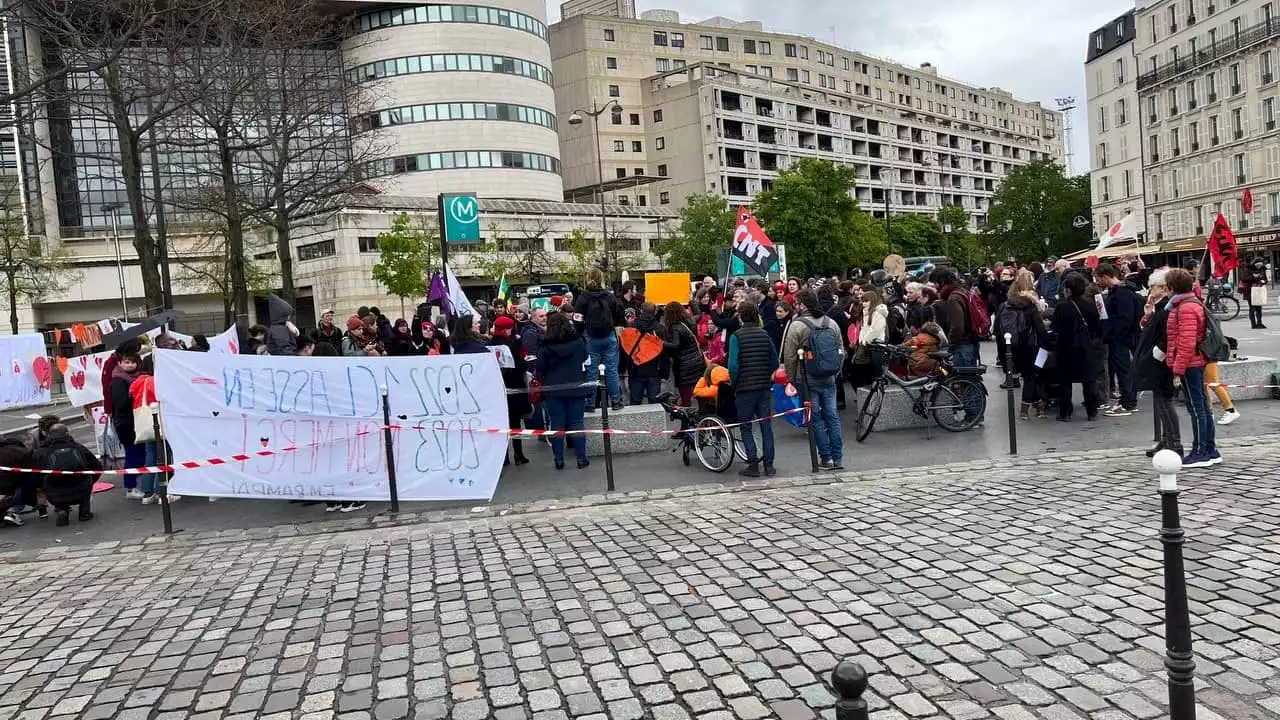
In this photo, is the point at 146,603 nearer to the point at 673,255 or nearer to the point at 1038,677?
the point at 1038,677

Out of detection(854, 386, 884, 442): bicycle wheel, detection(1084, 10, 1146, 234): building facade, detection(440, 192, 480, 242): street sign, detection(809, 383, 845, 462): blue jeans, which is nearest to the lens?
detection(809, 383, 845, 462): blue jeans

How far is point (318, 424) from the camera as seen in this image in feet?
30.4

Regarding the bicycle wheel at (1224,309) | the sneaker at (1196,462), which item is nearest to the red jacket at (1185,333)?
→ the sneaker at (1196,462)

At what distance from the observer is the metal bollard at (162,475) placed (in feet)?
28.2

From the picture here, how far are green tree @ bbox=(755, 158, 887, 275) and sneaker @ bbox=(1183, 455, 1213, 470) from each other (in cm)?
5163

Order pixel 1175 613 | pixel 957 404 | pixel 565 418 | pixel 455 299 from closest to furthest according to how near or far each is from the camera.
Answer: pixel 1175 613 < pixel 565 418 < pixel 957 404 < pixel 455 299

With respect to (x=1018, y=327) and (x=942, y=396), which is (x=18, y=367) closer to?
(x=942, y=396)

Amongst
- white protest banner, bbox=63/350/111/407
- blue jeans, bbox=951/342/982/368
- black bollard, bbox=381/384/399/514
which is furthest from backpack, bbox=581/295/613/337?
white protest banner, bbox=63/350/111/407

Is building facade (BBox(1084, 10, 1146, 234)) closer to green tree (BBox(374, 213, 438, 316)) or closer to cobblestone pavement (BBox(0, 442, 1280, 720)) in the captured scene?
green tree (BBox(374, 213, 438, 316))

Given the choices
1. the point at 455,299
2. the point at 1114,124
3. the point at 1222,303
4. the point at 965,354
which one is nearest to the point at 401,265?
the point at 455,299

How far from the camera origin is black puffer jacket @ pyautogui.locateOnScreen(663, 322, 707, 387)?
1257cm

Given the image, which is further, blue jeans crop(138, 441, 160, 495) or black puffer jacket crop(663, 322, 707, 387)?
black puffer jacket crop(663, 322, 707, 387)

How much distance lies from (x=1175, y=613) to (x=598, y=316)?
957 centimetres

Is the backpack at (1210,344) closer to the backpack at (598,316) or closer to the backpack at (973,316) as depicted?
the backpack at (973,316)
